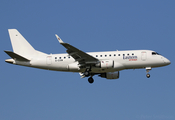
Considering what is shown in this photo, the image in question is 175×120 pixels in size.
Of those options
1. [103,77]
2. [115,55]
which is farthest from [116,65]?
[103,77]

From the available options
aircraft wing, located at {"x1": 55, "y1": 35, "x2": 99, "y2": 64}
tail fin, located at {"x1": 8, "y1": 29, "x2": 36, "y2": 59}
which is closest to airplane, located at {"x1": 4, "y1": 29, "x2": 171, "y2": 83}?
aircraft wing, located at {"x1": 55, "y1": 35, "x2": 99, "y2": 64}

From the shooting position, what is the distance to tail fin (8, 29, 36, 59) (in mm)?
50469

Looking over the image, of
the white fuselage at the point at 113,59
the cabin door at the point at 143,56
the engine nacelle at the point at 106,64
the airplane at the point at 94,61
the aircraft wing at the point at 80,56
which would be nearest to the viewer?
the aircraft wing at the point at 80,56

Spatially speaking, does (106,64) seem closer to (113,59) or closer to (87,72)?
(113,59)

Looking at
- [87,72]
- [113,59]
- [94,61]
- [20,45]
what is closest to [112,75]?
[113,59]

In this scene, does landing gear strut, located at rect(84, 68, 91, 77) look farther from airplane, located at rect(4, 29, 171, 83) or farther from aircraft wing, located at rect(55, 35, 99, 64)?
aircraft wing, located at rect(55, 35, 99, 64)

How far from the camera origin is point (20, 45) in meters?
51.3

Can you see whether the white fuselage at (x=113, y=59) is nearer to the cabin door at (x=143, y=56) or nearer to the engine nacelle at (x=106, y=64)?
the cabin door at (x=143, y=56)

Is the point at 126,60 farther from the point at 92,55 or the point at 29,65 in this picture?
the point at 29,65

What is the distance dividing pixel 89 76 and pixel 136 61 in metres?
8.16

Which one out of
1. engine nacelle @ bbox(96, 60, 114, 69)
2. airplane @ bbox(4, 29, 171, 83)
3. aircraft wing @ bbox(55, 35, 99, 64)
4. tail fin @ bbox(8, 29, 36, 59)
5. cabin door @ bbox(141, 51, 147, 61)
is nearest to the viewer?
aircraft wing @ bbox(55, 35, 99, 64)

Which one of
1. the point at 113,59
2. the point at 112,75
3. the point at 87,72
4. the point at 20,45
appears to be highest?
the point at 20,45

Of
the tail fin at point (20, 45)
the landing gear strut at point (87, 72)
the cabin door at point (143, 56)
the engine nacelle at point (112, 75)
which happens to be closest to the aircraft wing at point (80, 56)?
the landing gear strut at point (87, 72)

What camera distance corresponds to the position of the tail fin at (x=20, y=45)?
166ft
